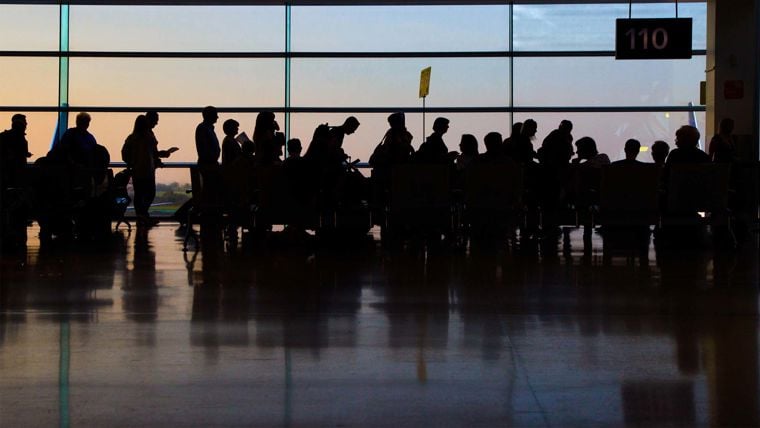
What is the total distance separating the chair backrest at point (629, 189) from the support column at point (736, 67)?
15.9ft

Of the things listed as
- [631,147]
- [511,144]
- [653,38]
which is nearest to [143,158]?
[511,144]

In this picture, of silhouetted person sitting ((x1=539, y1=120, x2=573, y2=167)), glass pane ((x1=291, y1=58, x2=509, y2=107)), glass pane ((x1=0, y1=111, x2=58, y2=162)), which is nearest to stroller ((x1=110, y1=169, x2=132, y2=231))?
glass pane ((x1=0, y1=111, x2=58, y2=162))

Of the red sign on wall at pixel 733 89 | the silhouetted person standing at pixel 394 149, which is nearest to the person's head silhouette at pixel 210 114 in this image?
the silhouetted person standing at pixel 394 149

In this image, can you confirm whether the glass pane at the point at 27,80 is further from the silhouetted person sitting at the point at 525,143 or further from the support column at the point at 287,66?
the silhouetted person sitting at the point at 525,143

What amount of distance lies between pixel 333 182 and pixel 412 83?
625 cm

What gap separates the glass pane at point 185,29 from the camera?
18.2 metres

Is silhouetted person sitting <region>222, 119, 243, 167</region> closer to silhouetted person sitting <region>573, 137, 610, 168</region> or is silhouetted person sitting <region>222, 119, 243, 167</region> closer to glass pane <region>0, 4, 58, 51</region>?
silhouetted person sitting <region>573, 137, 610, 168</region>

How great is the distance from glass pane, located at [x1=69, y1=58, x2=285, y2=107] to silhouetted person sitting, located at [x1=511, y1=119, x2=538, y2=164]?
18.6 feet

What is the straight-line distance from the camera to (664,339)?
5770 millimetres

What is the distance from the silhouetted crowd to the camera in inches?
459

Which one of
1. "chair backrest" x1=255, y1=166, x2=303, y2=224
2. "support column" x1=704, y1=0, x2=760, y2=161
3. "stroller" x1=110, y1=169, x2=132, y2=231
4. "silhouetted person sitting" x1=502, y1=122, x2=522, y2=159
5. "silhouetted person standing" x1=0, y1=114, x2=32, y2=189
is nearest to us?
"silhouetted person standing" x1=0, y1=114, x2=32, y2=189

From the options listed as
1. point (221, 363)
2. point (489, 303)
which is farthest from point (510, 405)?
point (489, 303)

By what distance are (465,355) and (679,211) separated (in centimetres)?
653

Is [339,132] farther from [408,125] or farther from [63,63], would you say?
[63,63]
